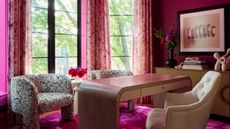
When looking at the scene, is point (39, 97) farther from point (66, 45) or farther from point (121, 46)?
point (121, 46)

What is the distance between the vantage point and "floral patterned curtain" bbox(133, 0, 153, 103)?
523 cm

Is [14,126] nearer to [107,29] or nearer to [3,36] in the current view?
[3,36]

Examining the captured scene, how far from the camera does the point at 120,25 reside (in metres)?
5.40

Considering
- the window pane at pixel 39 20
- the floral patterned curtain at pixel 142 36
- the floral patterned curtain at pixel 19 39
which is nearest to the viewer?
the floral patterned curtain at pixel 19 39

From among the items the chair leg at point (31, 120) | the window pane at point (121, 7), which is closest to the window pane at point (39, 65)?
the chair leg at point (31, 120)

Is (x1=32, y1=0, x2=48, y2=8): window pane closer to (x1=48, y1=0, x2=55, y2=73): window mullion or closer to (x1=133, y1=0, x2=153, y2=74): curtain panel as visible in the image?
(x1=48, y1=0, x2=55, y2=73): window mullion

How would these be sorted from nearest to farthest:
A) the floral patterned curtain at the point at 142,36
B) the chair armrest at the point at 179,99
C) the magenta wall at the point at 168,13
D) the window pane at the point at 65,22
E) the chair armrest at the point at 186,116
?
the chair armrest at the point at 186,116
the chair armrest at the point at 179,99
the magenta wall at the point at 168,13
the window pane at the point at 65,22
the floral patterned curtain at the point at 142,36

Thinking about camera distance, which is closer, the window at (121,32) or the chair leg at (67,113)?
the chair leg at (67,113)

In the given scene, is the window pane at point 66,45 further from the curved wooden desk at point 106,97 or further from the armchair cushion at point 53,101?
the curved wooden desk at point 106,97

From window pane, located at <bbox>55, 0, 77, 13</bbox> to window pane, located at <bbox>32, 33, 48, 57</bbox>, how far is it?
655 millimetres

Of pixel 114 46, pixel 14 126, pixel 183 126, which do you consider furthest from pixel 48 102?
pixel 114 46

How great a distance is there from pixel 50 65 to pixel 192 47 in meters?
2.74

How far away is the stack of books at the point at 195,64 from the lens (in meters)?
4.38

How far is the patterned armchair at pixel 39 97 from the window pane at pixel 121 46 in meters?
1.64
